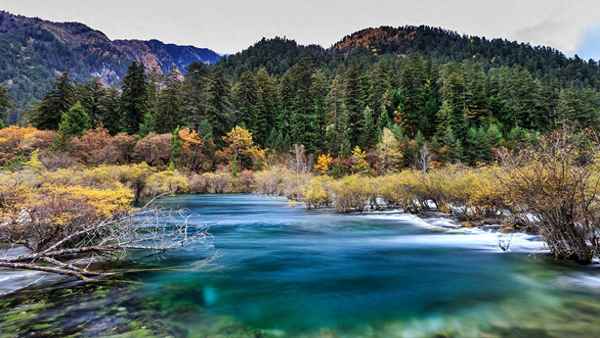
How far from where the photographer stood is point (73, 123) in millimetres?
48531

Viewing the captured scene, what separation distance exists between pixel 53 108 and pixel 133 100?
11.1 metres

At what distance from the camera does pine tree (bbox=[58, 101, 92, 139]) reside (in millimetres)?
46500

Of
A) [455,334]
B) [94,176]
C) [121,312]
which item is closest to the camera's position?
[455,334]

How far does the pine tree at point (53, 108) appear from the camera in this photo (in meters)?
52.7

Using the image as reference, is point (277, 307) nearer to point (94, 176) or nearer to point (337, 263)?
Result: point (337, 263)

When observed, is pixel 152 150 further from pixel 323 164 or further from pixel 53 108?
pixel 323 164

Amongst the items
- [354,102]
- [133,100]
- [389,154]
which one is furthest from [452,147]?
[133,100]

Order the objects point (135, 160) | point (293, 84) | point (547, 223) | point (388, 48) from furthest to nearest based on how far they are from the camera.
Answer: point (388, 48), point (293, 84), point (135, 160), point (547, 223)

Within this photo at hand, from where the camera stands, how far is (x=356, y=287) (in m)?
9.39

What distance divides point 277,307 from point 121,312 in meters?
2.87

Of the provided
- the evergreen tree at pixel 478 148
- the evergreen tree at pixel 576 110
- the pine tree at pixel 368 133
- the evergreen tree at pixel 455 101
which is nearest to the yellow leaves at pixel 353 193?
the evergreen tree at pixel 478 148

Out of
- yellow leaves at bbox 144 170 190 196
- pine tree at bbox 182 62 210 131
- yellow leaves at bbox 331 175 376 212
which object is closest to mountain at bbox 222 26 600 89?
pine tree at bbox 182 62 210 131

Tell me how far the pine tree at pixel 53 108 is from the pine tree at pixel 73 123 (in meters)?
3.81

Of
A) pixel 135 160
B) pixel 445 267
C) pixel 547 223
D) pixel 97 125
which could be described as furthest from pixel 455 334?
pixel 97 125
